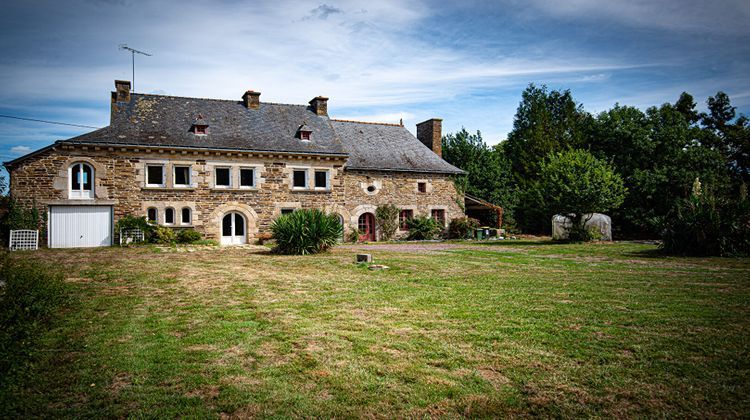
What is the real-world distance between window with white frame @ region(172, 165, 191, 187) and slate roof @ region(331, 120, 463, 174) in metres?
7.55

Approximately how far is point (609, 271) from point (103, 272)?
11.0 m

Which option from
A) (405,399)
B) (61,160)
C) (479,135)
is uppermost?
(479,135)

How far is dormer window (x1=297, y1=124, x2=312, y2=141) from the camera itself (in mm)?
22345

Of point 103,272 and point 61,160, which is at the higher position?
point 61,160

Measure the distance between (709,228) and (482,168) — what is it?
59.5 feet

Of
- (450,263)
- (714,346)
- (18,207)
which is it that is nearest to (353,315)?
(714,346)

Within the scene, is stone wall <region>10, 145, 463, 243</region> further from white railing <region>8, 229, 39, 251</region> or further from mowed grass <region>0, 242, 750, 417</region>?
mowed grass <region>0, 242, 750, 417</region>

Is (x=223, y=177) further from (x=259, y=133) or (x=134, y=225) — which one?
(x=134, y=225)

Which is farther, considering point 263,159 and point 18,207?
point 263,159

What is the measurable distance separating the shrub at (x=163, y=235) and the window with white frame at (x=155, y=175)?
6.82 feet

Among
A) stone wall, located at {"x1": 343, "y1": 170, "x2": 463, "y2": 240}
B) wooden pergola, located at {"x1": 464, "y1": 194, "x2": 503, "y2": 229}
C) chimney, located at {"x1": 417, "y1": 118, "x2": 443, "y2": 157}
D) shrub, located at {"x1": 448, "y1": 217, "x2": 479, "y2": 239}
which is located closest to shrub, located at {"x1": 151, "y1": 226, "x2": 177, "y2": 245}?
stone wall, located at {"x1": 343, "y1": 170, "x2": 463, "y2": 240}

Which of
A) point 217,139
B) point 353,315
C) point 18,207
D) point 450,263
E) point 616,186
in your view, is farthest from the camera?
point 217,139

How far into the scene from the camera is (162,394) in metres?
3.54

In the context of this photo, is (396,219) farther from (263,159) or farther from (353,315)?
(353,315)
